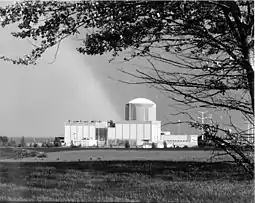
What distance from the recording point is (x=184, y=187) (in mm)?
5027

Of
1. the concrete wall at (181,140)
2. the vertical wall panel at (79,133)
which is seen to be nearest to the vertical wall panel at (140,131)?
the concrete wall at (181,140)

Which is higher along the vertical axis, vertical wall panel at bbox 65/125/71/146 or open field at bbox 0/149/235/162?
vertical wall panel at bbox 65/125/71/146

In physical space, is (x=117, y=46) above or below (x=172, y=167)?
above

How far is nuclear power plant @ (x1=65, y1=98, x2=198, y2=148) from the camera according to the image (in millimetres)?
4309

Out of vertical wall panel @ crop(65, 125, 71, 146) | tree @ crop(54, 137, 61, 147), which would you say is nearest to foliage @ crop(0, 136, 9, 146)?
tree @ crop(54, 137, 61, 147)

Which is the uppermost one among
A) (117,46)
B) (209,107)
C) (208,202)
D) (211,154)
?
(117,46)

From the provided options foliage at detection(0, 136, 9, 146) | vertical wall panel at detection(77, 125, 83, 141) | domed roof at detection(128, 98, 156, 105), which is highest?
domed roof at detection(128, 98, 156, 105)

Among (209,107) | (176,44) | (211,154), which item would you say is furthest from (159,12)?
(211,154)

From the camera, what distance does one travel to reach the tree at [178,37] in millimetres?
4352

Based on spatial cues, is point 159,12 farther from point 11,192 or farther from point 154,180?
point 11,192

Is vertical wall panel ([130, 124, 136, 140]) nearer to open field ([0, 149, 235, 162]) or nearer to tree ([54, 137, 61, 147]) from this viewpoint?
open field ([0, 149, 235, 162])

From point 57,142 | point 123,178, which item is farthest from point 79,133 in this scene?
point 123,178

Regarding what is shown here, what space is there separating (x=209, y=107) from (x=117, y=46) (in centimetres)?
89

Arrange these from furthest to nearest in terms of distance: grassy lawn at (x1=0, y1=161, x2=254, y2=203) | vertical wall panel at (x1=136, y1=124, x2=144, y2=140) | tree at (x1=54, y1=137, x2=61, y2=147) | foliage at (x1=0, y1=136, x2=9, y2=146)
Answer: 1. foliage at (x1=0, y1=136, x2=9, y2=146)
2. grassy lawn at (x1=0, y1=161, x2=254, y2=203)
3. tree at (x1=54, y1=137, x2=61, y2=147)
4. vertical wall panel at (x1=136, y1=124, x2=144, y2=140)
